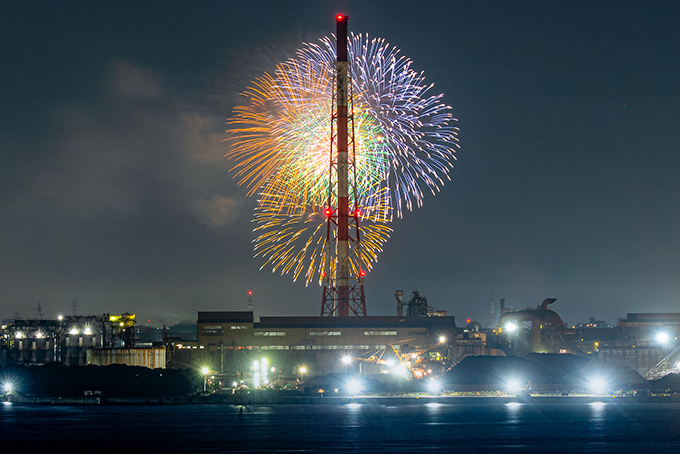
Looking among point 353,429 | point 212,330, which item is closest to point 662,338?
point 212,330

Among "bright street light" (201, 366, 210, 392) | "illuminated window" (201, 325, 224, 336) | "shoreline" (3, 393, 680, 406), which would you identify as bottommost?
"shoreline" (3, 393, 680, 406)

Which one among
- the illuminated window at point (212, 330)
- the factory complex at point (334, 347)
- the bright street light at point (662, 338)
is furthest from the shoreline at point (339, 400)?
the bright street light at point (662, 338)

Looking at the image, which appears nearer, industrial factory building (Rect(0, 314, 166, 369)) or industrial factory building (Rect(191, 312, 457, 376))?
industrial factory building (Rect(191, 312, 457, 376))

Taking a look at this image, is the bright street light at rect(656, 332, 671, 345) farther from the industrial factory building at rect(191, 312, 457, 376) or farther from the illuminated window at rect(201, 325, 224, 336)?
the illuminated window at rect(201, 325, 224, 336)

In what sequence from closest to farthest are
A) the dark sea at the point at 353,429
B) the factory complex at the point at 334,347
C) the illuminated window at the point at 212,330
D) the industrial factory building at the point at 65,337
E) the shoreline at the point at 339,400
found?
the dark sea at the point at 353,429
the shoreline at the point at 339,400
the factory complex at the point at 334,347
the illuminated window at the point at 212,330
the industrial factory building at the point at 65,337

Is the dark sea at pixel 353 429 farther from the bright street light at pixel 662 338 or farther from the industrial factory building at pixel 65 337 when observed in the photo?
the bright street light at pixel 662 338

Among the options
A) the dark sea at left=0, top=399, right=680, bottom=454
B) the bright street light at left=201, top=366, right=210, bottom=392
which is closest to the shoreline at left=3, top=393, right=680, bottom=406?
the dark sea at left=0, top=399, right=680, bottom=454

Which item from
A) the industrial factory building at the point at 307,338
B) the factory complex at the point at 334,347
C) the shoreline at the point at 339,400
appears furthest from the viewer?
the industrial factory building at the point at 307,338

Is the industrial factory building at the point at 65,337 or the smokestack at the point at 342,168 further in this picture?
the industrial factory building at the point at 65,337

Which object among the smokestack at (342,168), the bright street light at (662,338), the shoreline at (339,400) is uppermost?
the smokestack at (342,168)

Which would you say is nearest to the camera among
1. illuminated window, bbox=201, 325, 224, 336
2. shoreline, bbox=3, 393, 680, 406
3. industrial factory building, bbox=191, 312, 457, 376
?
shoreline, bbox=3, 393, 680, 406
